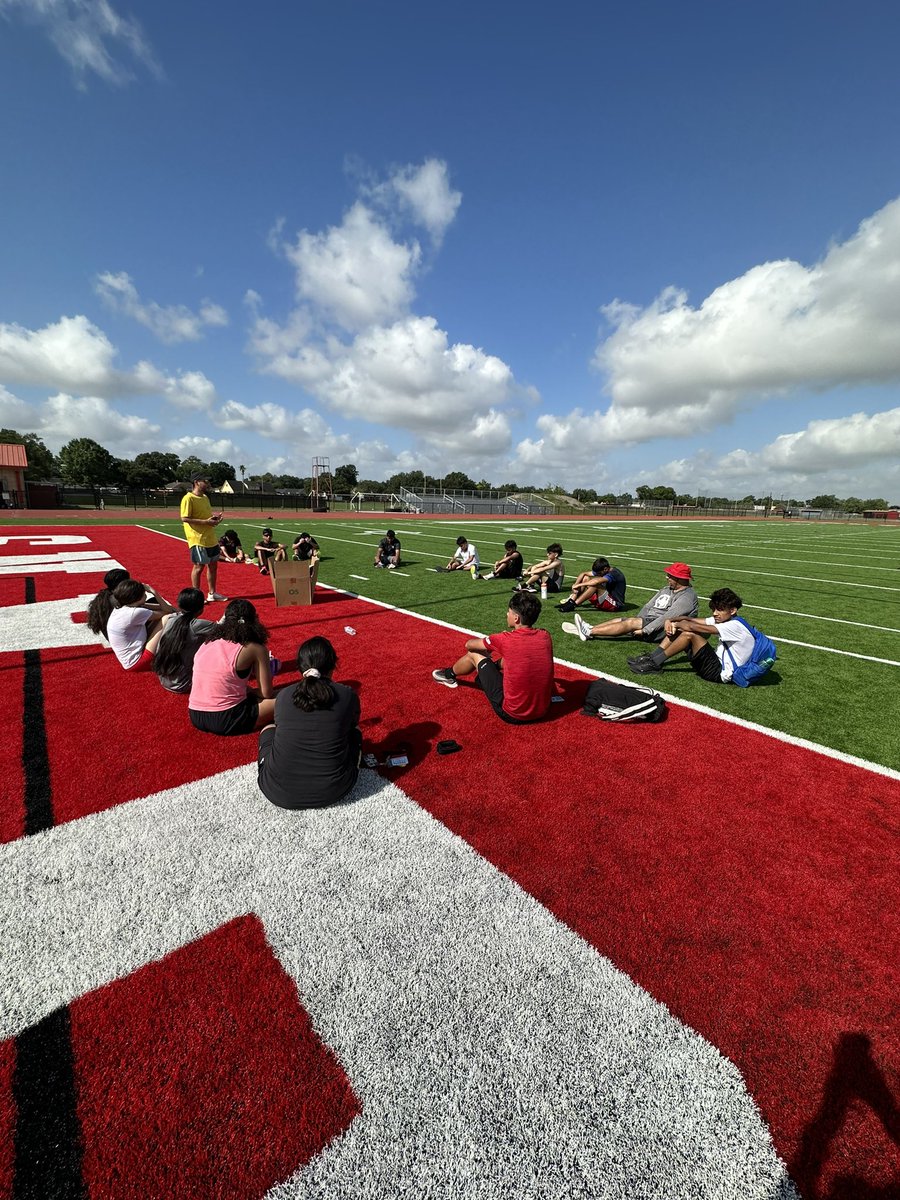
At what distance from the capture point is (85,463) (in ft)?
269

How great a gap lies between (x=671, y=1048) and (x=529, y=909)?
92cm

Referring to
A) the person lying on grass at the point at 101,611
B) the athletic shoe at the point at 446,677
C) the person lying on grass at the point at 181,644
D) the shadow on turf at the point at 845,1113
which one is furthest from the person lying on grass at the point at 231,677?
the shadow on turf at the point at 845,1113

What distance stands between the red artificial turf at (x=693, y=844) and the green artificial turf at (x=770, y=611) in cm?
98

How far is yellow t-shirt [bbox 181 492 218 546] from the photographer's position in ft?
30.2

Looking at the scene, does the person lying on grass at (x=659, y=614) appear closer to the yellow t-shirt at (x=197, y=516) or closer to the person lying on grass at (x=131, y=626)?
the person lying on grass at (x=131, y=626)

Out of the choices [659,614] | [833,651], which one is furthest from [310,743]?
[833,651]

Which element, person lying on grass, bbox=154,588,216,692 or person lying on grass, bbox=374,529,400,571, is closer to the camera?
person lying on grass, bbox=154,588,216,692

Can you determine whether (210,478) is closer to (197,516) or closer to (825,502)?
(197,516)

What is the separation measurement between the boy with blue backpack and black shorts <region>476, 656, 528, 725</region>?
2.67m

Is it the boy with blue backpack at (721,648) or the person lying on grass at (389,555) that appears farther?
the person lying on grass at (389,555)

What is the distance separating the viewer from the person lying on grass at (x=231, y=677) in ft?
15.4

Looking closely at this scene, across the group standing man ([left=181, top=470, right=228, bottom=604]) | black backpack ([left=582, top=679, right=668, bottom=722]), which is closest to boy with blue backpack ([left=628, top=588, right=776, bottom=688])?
black backpack ([left=582, top=679, right=668, bottom=722])

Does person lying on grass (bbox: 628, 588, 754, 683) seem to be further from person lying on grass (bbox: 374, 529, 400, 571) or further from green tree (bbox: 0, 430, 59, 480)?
green tree (bbox: 0, 430, 59, 480)

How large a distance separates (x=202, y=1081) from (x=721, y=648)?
22.2 ft
